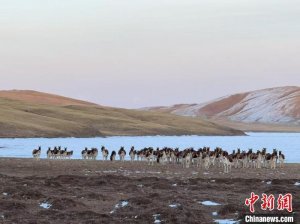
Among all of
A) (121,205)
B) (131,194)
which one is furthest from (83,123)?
(121,205)

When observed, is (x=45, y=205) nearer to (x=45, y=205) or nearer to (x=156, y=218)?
(x=45, y=205)

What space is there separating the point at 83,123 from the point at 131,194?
8917 cm

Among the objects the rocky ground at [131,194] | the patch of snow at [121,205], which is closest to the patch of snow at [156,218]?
the rocky ground at [131,194]

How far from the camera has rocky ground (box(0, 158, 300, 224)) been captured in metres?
20.2

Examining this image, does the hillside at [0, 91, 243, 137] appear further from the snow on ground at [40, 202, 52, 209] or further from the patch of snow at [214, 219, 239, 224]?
the patch of snow at [214, 219, 239, 224]

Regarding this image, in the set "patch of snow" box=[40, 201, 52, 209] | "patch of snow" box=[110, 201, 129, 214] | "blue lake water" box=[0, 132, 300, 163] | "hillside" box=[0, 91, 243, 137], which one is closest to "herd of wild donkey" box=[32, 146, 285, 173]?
"blue lake water" box=[0, 132, 300, 163]

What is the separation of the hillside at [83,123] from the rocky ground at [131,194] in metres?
52.4

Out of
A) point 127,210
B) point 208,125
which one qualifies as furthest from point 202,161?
point 208,125

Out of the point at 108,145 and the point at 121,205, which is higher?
the point at 108,145

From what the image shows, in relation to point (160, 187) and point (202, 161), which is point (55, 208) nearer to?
point (160, 187)

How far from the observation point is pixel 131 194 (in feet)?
86.7

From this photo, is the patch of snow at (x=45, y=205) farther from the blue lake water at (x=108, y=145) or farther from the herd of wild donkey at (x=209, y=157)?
the blue lake water at (x=108, y=145)

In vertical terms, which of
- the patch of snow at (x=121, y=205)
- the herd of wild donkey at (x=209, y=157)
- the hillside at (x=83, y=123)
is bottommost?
the patch of snow at (x=121, y=205)

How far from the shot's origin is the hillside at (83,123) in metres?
93.1
